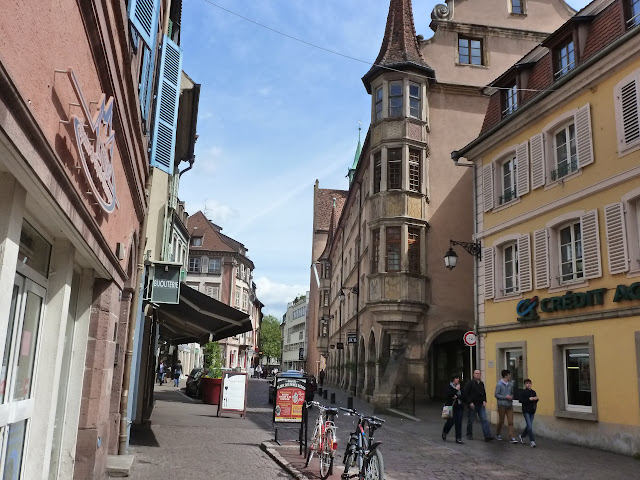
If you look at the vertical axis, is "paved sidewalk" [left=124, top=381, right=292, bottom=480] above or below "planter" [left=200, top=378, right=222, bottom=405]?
below

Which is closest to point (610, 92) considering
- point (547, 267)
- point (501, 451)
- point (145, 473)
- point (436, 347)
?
point (547, 267)

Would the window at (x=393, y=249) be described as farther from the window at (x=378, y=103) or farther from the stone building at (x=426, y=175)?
the window at (x=378, y=103)

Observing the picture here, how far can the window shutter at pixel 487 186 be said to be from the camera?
1931 centimetres

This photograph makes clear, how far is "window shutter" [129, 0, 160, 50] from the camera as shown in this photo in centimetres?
686

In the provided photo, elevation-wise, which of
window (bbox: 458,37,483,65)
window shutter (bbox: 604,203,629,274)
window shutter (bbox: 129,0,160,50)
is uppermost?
window (bbox: 458,37,483,65)

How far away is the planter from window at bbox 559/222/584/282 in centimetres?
1414

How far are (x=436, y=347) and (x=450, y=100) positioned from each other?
38.4 feet

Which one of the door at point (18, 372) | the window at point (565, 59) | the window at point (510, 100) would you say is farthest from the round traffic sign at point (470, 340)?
the door at point (18, 372)

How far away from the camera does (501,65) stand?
91.6ft

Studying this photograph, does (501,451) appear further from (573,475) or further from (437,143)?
(437,143)

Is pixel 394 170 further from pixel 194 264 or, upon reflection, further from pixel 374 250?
pixel 194 264

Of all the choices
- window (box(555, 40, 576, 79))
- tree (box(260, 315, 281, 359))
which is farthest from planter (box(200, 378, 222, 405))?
tree (box(260, 315, 281, 359))

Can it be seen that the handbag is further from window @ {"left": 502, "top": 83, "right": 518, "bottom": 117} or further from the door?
the door

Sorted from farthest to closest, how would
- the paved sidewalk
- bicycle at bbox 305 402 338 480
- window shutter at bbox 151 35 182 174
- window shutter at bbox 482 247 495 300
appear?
window shutter at bbox 482 247 495 300, window shutter at bbox 151 35 182 174, the paved sidewalk, bicycle at bbox 305 402 338 480
